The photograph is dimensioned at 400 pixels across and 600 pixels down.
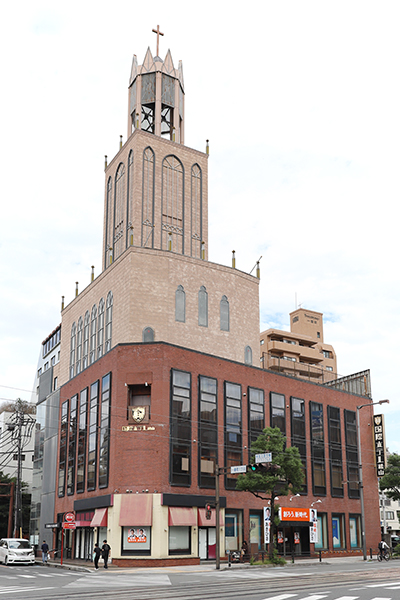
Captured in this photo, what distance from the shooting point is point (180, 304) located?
174 feet

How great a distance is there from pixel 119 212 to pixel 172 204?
18.2 ft

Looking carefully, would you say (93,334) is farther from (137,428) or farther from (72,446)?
(137,428)

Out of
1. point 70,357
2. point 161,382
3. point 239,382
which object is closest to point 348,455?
point 239,382

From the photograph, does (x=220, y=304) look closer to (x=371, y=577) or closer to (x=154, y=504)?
(x=154, y=504)

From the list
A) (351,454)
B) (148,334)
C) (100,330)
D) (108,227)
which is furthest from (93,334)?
(351,454)

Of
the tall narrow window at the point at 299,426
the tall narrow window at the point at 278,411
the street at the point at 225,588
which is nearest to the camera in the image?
the street at the point at 225,588

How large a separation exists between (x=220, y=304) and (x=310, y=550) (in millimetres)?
22323

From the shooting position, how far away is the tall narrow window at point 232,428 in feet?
152

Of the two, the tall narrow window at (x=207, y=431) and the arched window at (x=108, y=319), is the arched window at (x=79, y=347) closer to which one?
the arched window at (x=108, y=319)

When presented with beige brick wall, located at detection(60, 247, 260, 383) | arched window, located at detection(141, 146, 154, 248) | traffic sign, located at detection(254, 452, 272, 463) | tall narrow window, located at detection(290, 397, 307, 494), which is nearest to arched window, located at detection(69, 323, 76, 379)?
beige brick wall, located at detection(60, 247, 260, 383)

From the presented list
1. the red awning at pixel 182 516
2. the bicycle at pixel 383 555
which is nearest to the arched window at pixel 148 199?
the red awning at pixel 182 516

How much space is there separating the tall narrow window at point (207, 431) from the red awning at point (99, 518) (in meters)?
6.96

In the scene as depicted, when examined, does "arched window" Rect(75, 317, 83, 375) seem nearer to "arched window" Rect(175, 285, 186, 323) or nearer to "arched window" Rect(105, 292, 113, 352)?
"arched window" Rect(105, 292, 113, 352)

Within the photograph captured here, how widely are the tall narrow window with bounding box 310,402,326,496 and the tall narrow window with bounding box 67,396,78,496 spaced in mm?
20694
